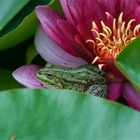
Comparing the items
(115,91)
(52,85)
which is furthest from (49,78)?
(115,91)

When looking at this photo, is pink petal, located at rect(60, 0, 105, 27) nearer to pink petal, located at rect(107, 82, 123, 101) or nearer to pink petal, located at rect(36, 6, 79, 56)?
pink petal, located at rect(36, 6, 79, 56)

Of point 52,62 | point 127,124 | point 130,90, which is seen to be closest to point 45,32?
point 52,62

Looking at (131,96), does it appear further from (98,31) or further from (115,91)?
(98,31)

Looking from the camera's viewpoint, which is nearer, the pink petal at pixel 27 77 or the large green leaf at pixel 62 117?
the large green leaf at pixel 62 117

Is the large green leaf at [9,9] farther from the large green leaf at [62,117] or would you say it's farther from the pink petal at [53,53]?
the large green leaf at [62,117]

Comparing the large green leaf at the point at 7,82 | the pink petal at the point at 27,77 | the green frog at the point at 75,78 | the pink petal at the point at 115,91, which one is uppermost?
the pink petal at the point at 27,77

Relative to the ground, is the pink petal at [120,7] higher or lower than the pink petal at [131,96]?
higher

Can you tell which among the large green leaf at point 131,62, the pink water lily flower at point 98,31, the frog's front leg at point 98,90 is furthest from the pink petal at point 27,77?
the large green leaf at point 131,62
